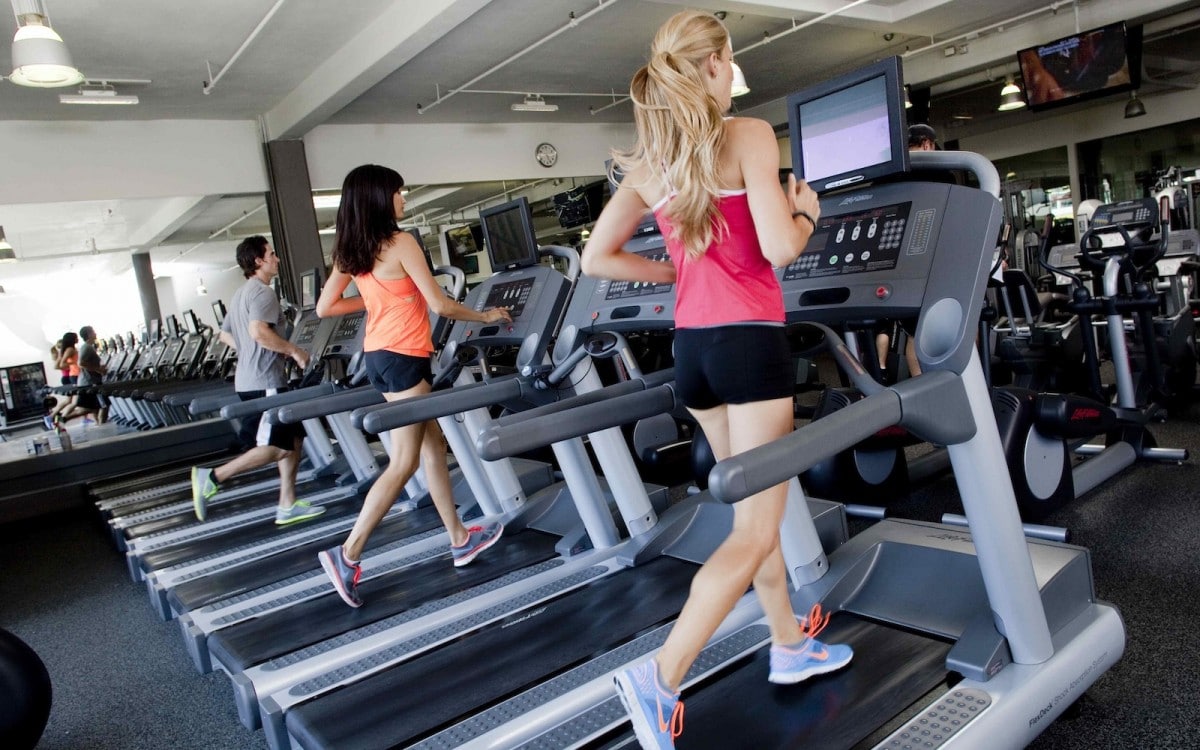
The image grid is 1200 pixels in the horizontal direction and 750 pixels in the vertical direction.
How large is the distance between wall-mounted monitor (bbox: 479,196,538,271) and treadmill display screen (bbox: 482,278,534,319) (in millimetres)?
76

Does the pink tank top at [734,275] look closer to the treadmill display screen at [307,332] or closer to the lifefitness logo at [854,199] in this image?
the lifefitness logo at [854,199]

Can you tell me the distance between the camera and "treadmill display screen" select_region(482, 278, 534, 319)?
3258 millimetres

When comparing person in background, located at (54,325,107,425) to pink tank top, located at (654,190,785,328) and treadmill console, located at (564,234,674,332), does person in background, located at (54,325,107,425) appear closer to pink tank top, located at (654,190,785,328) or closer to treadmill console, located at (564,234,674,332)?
treadmill console, located at (564,234,674,332)

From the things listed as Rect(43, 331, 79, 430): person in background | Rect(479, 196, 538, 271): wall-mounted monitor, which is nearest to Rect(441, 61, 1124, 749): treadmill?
Rect(479, 196, 538, 271): wall-mounted monitor

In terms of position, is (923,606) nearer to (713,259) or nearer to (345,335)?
(713,259)

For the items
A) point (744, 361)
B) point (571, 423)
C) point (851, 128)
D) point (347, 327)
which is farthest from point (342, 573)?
point (347, 327)

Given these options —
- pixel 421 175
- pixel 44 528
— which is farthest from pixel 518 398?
pixel 421 175

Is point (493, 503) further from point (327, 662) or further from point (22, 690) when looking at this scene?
point (22, 690)

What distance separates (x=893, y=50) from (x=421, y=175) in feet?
18.5

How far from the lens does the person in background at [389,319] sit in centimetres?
282

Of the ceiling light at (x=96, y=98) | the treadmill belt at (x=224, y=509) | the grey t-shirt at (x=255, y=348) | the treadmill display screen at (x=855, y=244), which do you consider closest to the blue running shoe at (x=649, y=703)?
the treadmill display screen at (x=855, y=244)

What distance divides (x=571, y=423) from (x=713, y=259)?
2.38ft

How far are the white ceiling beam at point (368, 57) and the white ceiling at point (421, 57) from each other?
0.06ft

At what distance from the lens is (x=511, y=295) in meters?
Answer: 3.34
